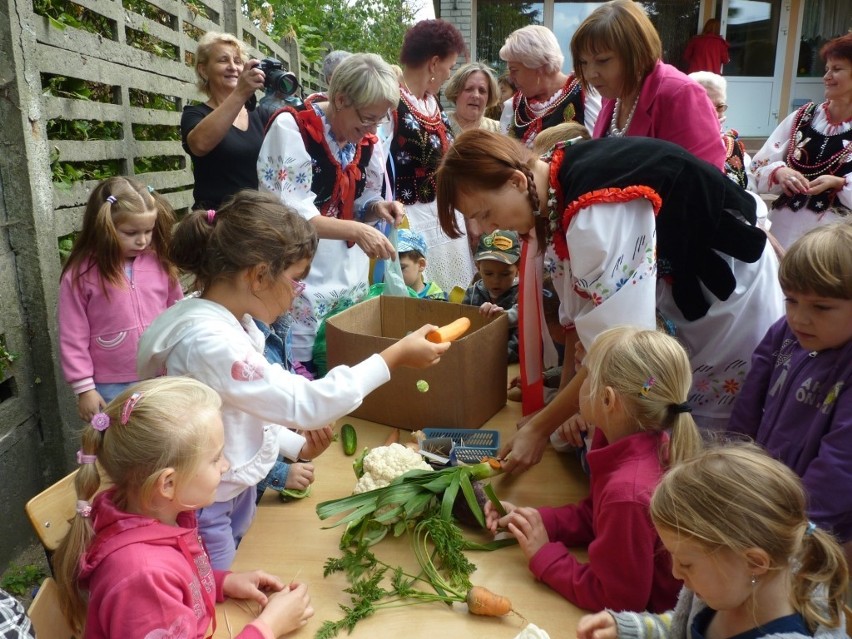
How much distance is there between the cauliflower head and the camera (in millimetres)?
1774

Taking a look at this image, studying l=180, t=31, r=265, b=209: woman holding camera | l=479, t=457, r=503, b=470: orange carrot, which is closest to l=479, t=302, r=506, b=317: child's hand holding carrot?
l=479, t=457, r=503, b=470: orange carrot

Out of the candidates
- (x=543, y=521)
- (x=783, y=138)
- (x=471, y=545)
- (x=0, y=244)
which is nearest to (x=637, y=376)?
(x=543, y=521)

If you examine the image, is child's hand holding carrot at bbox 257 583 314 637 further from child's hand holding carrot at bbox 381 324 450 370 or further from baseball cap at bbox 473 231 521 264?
baseball cap at bbox 473 231 521 264

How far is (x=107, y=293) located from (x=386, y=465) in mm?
1438

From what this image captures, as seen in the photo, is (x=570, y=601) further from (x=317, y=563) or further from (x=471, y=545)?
(x=317, y=563)

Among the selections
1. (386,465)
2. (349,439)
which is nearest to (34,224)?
(349,439)

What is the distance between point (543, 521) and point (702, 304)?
30.4 inches

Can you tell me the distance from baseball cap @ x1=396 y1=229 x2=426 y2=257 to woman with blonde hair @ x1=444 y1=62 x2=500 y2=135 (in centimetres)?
122

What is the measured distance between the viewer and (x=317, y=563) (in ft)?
5.07

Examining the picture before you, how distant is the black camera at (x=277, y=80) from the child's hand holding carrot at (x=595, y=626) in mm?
2509

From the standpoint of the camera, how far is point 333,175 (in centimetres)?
276

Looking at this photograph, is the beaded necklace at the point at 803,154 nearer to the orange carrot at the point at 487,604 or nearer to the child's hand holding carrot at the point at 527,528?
the child's hand holding carrot at the point at 527,528

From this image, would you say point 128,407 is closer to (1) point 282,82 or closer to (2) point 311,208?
(2) point 311,208

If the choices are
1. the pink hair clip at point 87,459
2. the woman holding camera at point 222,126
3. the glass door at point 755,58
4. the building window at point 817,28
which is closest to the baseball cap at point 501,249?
the woman holding camera at point 222,126
